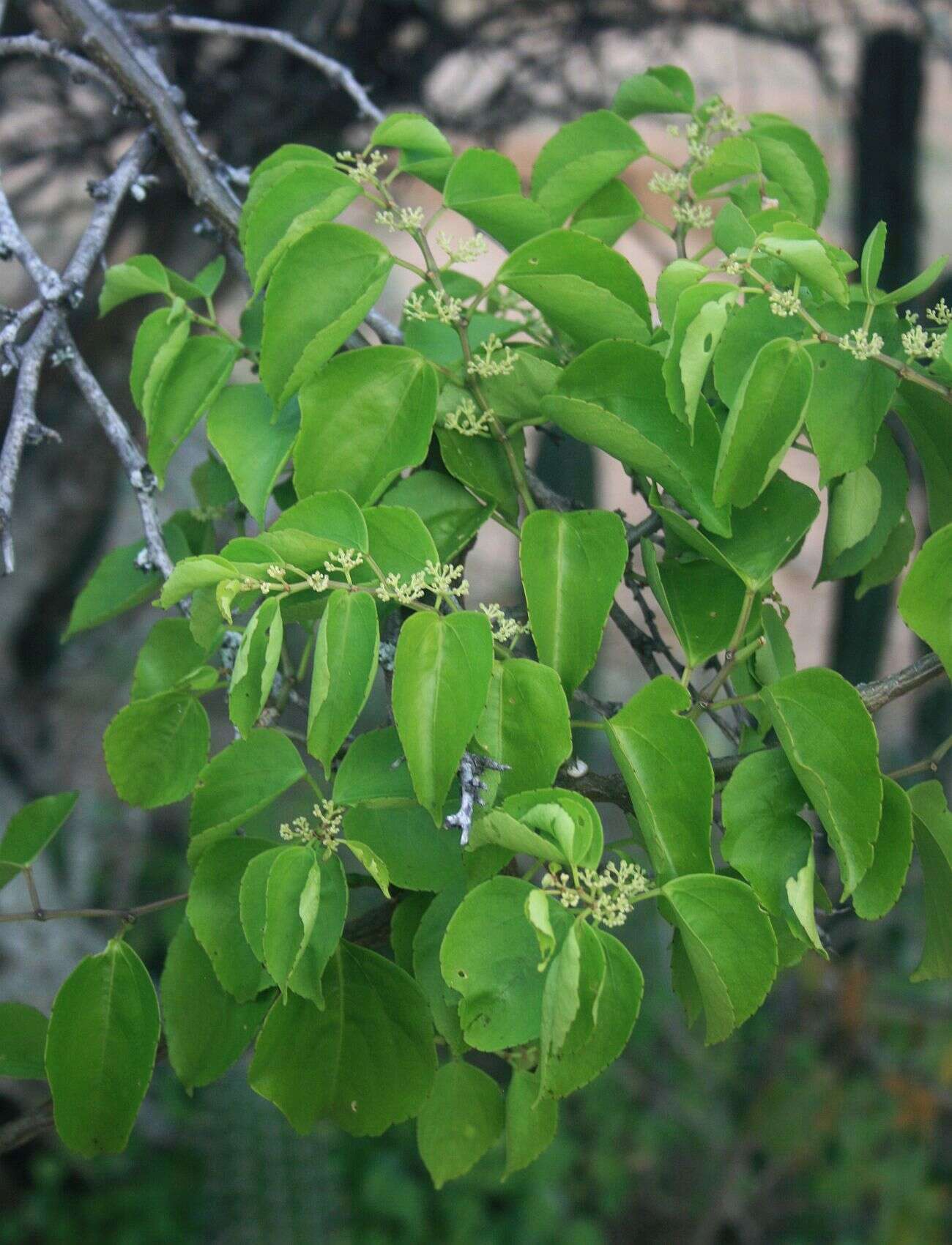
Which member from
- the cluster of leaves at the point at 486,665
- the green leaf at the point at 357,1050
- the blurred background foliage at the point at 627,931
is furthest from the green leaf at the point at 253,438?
the blurred background foliage at the point at 627,931

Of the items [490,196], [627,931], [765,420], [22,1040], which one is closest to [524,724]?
[765,420]

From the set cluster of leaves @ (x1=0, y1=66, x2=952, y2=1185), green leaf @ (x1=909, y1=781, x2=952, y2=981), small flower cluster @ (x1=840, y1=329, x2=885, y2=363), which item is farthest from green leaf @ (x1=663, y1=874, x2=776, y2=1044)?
small flower cluster @ (x1=840, y1=329, x2=885, y2=363)

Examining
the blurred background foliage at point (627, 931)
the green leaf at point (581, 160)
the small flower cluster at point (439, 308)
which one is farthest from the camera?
the blurred background foliage at point (627, 931)

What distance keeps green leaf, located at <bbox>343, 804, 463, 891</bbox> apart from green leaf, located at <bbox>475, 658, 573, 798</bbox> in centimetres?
4

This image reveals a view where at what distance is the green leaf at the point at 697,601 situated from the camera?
517mm

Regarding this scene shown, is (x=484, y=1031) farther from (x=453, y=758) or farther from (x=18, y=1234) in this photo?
(x=18, y=1234)

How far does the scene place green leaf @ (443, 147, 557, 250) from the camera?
0.51 metres

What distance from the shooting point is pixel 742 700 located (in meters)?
0.49

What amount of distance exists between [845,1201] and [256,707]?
1.92 meters

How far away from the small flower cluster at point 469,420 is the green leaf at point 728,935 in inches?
8.5

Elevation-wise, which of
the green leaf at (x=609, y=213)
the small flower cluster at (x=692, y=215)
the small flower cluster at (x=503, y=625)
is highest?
the small flower cluster at (x=692, y=215)

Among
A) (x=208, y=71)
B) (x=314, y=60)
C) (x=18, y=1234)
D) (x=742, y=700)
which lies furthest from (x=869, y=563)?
(x=18, y=1234)

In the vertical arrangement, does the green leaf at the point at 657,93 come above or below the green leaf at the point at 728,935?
above

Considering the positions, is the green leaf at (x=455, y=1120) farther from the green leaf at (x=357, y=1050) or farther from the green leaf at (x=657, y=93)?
the green leaf at (x=657, y=93)
